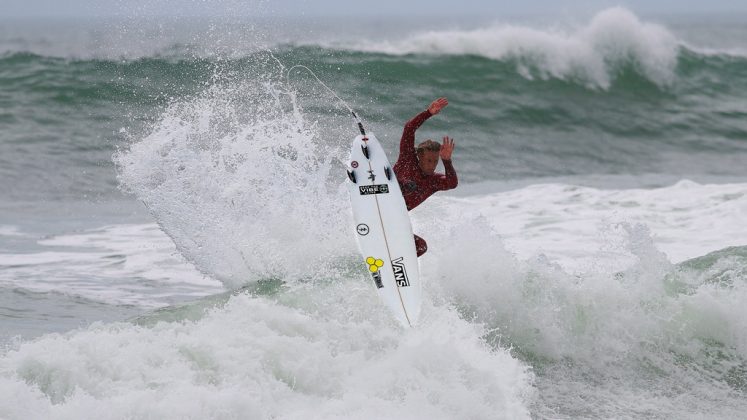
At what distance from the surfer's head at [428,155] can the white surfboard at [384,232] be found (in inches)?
9.9

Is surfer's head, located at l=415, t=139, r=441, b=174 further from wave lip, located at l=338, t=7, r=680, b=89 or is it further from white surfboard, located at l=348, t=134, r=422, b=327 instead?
wave lip, located at l=338, t=7, r=680, b=89

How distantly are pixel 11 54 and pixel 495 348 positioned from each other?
64.4 feet


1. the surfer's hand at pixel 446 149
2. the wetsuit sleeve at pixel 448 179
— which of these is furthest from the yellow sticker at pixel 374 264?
the surfer's hand at pixel 446 149

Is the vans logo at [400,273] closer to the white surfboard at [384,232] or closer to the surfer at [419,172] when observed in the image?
the white surfboard at [384,232]

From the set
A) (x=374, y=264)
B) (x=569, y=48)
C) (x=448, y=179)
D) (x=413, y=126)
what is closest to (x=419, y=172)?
(x=448, y=179)

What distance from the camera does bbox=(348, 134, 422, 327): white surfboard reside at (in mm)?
6559

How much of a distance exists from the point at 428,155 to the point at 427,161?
0.06 metres

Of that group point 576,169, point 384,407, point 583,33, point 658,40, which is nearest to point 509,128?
point 576,169

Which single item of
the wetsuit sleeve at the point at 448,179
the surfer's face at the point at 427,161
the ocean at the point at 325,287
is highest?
the surfer's face at the point at 427,161

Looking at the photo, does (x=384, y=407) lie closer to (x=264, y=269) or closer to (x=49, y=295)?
(x=264, y=269)

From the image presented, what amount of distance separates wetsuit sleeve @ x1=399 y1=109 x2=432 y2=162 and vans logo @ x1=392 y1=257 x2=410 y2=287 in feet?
2.60

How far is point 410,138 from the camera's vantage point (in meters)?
6.62

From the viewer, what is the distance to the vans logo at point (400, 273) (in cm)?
659

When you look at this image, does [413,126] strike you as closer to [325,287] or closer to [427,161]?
[427,161]
